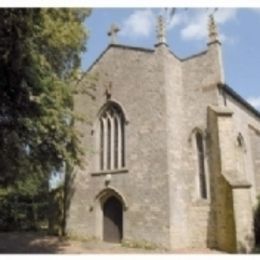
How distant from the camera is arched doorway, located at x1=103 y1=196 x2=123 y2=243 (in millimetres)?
14461

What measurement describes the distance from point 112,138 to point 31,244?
14.6 feet

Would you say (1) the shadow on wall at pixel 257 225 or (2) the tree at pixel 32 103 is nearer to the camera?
(2) the tree at pixel 32 103

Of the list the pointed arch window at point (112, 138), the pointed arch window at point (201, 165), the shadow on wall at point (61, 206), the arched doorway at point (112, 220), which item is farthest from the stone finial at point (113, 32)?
the arched doorway at point (112, 220)

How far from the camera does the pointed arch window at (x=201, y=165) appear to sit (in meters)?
13.8

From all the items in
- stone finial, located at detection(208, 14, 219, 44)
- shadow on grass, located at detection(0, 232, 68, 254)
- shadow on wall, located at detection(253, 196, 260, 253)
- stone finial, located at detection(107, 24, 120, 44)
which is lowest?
shadow on grass, located at detection(0, 232, 68, 254)

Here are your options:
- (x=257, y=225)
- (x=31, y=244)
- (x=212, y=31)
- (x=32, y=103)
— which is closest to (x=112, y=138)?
(x=31, y=244)

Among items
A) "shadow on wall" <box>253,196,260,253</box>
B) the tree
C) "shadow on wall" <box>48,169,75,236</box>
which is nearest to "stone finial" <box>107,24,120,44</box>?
the tree

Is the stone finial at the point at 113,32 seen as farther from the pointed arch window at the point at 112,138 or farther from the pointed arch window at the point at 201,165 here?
the pointed arch window at the point at 201,165

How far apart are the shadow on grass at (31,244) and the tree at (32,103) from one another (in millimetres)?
1918

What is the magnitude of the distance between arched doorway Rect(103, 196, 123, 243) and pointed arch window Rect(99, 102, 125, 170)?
3.95 ft

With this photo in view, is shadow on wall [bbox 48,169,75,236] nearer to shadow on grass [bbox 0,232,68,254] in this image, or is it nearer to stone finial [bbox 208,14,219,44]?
shadow on grass [bbox 0,232,68,254]

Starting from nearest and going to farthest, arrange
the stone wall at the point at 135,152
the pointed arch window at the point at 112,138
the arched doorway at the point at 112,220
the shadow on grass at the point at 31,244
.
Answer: the shadow on grass at the point at 31,244
the stone wall at the point at 135,152
the arched doorway at the point at 112,220
the pointed arch window at the point at 112,138

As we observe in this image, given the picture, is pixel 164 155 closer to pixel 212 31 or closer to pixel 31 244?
pixel 212 31
